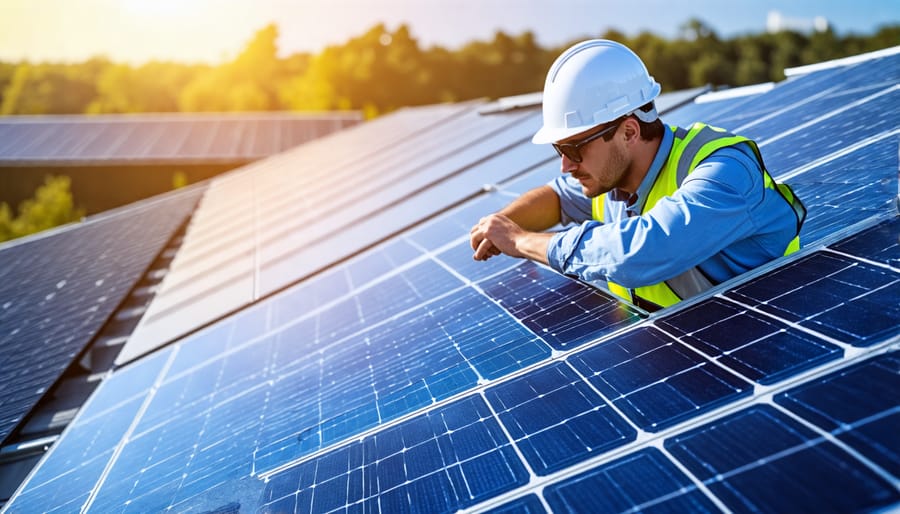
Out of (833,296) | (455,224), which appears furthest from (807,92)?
(833,296)

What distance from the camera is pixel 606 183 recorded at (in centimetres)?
361

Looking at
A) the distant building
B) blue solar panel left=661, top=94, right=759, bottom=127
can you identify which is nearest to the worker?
blue solar panel left=661, top=94, right=759, bottom=127

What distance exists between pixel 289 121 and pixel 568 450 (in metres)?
33.6

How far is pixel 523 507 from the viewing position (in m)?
2.11

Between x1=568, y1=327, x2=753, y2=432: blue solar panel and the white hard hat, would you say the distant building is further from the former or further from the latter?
x1=568, y1=327, x2=753, y2=432: blue solar panel

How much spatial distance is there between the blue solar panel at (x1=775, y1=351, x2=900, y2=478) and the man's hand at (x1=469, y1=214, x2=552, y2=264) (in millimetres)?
1634

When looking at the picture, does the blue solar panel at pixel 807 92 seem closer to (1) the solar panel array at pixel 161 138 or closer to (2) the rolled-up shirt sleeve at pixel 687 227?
(2) the rolled-up shirt sleeve at pixel 687 227

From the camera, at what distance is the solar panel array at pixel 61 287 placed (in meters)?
5.66

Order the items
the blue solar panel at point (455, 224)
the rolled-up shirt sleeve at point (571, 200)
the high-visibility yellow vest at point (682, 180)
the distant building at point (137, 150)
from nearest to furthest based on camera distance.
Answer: the high-visibility yellow vest at point (682, 180)
the rolled-up shirt sleeve at point (571, 200)
the blue solar panel at point (455, 224)
the distant building at point (137, 150)

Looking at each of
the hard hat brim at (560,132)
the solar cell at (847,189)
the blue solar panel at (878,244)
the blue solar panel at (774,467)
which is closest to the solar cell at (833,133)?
the solar cell at (847,189)

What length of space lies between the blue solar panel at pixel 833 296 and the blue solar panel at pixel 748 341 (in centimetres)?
6

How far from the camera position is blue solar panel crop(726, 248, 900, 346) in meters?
2.18

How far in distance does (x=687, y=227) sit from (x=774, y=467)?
49.0 inches

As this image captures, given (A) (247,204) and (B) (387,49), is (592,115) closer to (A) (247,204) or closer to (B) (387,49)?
(A) (247,204)
